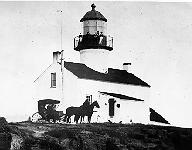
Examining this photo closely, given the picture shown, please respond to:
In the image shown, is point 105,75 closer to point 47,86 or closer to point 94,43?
point 94,43

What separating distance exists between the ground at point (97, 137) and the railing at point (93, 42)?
8660 millimetres

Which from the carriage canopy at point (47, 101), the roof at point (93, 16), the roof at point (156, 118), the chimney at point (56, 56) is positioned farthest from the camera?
the roof at point (156, 118)

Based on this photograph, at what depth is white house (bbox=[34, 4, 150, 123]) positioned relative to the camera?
25.3 metres

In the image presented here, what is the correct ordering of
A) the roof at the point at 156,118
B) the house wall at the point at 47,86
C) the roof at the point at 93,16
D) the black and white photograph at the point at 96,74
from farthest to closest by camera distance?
the roof at the point at 156,118 → the roof at the point at 93,16 → the house wall at the point at 47,86 → the black and white photograph at the point at 96,74

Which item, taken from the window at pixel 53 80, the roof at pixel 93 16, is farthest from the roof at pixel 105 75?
the roof at pixel 93 16

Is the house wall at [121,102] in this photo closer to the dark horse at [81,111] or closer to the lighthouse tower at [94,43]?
the lighthouse tower at [94,43]

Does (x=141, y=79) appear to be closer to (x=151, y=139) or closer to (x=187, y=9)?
(x=187, y=9)

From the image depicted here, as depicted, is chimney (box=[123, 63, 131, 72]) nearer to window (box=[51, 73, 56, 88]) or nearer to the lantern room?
the lantern room

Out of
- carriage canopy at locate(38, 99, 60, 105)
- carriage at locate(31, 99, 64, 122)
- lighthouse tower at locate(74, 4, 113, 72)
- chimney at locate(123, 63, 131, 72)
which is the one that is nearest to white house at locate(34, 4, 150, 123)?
lighthouse tower at locate(74, 4, 113, 72)

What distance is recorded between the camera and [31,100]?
25.8 metres

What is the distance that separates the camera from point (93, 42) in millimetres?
27922

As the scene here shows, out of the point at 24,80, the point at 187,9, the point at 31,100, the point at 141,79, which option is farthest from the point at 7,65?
the point at 141,79

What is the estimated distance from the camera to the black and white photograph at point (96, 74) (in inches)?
727

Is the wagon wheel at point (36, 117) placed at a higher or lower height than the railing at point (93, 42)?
lower
